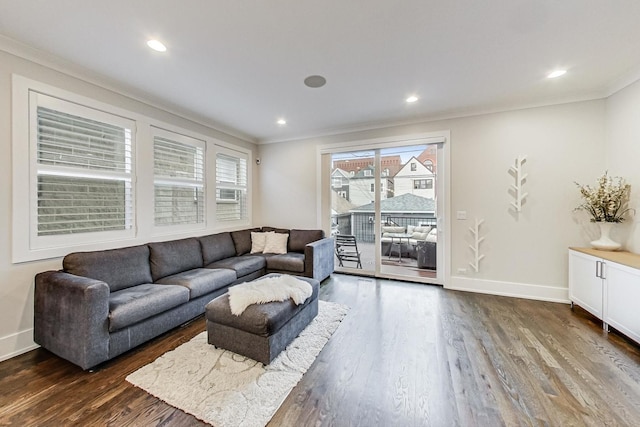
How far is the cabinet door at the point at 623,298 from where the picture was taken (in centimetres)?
210

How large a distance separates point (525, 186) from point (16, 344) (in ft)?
19.1

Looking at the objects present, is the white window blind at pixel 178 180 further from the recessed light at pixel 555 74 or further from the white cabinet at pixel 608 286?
the white cabinet at pixel 608 286

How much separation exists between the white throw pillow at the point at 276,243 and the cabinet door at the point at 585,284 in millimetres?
3932

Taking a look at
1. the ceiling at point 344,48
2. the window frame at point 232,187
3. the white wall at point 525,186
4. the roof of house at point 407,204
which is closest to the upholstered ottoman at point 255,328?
the ceiling at point 344,48

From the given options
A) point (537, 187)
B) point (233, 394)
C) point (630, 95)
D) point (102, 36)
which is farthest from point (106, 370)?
point (630, 95)

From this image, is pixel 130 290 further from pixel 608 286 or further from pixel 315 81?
pixel 608 286

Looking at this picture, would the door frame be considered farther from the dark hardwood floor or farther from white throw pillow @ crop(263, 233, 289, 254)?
the dark hardwood floor

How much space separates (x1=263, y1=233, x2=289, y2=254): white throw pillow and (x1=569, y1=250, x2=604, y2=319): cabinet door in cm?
393

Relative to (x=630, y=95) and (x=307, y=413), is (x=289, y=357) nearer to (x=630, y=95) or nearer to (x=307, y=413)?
(x=307, y=413)

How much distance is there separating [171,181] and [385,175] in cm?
338

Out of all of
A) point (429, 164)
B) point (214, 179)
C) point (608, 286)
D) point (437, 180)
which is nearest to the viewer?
point (608, 286)

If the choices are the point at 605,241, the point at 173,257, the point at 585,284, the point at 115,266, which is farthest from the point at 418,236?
the point at 115,266

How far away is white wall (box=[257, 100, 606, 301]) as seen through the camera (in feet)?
10.2

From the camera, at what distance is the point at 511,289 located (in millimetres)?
3393
